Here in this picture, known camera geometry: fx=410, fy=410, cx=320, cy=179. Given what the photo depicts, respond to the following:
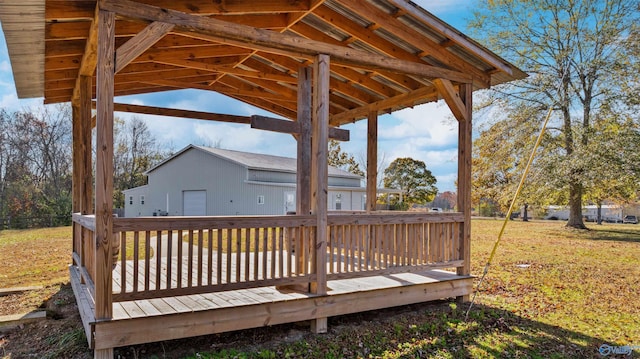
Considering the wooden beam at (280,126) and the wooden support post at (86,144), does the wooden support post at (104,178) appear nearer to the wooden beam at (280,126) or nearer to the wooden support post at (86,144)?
the wooden beam at (280,126)

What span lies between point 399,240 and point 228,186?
15.2 m

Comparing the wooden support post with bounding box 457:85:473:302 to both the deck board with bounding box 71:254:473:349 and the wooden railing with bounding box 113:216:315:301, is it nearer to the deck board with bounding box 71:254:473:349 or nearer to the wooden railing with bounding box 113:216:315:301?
the deck board with bounding box 71:254:473:349

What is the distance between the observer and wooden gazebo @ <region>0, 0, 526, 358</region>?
11.7ft

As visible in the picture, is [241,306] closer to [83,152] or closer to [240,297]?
[240,297]

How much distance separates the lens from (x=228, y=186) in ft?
64.3

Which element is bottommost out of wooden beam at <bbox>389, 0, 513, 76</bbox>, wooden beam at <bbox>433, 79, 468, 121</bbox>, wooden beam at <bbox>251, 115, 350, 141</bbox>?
wooden beam at <bbox>251, 115, 350, 141</bbox>

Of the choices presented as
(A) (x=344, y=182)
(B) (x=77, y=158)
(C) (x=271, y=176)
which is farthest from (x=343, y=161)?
(B) (x=77, y=158)

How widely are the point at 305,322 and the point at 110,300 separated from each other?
2176 millimetres

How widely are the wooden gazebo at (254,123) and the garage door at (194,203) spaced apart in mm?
14110

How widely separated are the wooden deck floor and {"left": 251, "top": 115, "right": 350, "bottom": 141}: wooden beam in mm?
1914

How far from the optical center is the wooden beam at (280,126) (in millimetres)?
4777

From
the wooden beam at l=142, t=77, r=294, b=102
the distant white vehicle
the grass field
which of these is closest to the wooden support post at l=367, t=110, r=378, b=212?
the wooden beam at l=142, t=77, r=294, b=102

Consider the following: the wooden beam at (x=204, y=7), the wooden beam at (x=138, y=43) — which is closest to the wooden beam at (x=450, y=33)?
the wooden beam at (x=204, y=7)

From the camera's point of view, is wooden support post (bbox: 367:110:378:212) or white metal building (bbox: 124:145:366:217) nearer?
wooden support post (bbox: 367:110:378:212)
